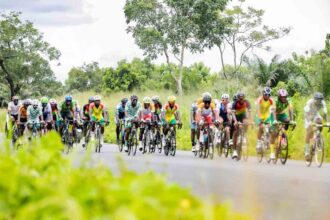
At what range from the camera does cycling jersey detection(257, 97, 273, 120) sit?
22309 mm

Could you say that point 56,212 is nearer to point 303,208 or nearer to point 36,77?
point 303,208

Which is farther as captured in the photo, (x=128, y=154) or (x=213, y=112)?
(x=128, y=154)

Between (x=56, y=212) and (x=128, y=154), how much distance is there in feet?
82.0

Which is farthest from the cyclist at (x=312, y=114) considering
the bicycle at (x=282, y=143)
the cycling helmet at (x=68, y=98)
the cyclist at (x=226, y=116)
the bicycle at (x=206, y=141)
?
the cycling helmet at (x=68, y=98)

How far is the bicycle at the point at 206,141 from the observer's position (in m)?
25.0

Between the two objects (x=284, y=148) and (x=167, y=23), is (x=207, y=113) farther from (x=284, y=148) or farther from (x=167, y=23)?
(x=167, y=23)

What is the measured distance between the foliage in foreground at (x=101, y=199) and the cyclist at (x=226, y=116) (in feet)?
68.9

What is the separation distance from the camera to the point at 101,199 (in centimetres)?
245

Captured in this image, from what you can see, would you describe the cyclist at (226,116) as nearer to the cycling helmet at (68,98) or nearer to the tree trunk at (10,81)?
the cycling helmet at (68,98)

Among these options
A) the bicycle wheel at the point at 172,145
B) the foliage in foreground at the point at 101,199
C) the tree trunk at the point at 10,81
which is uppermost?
the tree trunk at the point at 10,81

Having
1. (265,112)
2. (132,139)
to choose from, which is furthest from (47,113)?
(265,112)

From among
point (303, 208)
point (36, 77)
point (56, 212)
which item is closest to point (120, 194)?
point (56, 212)

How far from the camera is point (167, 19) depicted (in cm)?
6625

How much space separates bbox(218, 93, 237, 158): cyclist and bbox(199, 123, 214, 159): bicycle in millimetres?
427
